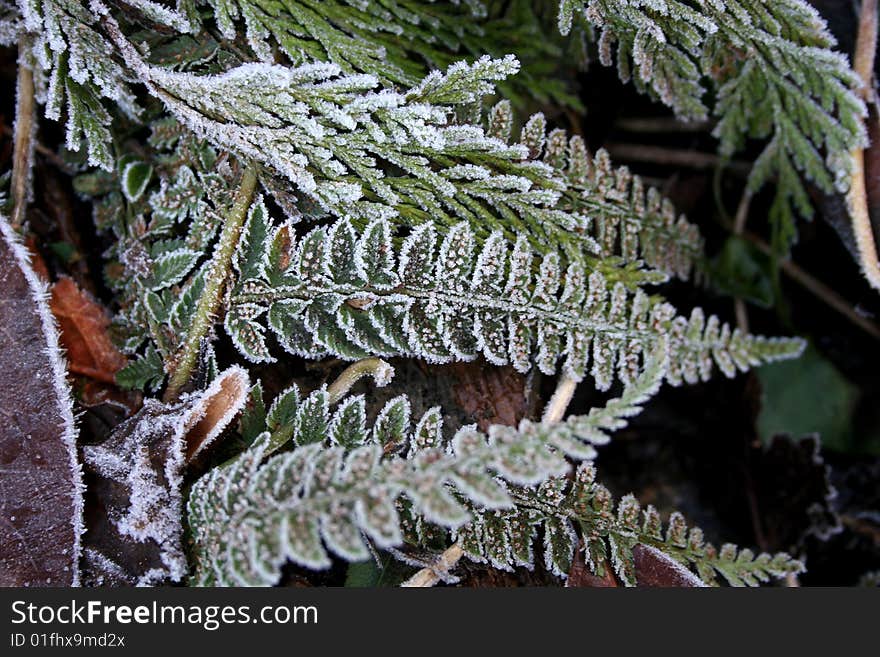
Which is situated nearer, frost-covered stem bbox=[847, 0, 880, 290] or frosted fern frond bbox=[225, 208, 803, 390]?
frosted fern frond bbox=[225, 208, 803, 390]

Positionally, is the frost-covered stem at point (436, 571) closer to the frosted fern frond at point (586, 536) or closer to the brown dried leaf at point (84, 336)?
the frosted fern frond at point (586, 536)

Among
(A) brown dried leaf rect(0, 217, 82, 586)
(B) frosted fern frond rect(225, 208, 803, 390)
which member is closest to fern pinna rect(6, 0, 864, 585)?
(B) frosted fern frond rect(225, 208, 803, 390)

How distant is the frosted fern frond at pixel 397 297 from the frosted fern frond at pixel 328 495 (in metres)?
0.30

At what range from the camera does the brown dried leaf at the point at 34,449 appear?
65.9 inches

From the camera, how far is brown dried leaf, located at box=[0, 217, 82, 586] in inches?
65.9

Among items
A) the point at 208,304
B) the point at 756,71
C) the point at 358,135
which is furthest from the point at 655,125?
the point at 208,304

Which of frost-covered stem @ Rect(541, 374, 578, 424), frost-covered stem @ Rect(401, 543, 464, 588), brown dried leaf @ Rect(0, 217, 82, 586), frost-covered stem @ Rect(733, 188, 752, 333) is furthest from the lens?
frost-covered stem @ Rect(733, 188, 752, 333)

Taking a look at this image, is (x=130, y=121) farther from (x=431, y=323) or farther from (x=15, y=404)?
(x=431, y=323)

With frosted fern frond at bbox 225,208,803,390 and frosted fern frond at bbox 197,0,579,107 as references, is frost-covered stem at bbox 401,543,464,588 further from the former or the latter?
frosted fern frond at bbox 197,0,579,107

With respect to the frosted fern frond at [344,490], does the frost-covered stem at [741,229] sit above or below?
above

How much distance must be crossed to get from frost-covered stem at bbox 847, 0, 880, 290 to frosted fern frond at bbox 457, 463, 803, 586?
91 cm

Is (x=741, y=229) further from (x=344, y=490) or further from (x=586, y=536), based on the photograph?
(x=344, y=490)

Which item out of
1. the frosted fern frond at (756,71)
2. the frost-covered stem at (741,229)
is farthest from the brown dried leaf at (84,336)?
the frost-covered stem at (741,229)

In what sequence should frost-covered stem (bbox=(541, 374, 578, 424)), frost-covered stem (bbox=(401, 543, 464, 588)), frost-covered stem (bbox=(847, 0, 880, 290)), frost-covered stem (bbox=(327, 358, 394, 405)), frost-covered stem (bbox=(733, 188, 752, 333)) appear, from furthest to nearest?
1. frost-covered stem (bbox=(733, 188, 752, 333))
2. frost-covered stem (bbox=(847, 0, 880, 290))
3. frost-covered stem (bbox=(541, 374, 578, 424))
4. frost-covered stem (bbox=(327, 358, 394, 405))
5. frost-covered stem (bbox=(401, 543, 464, 588))
